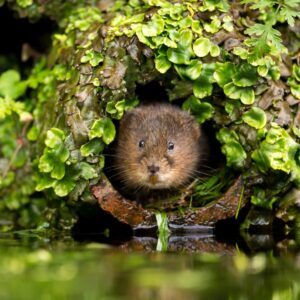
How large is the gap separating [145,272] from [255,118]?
2.25 metres

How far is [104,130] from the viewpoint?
677 centimetres

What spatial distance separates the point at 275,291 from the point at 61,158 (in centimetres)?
272

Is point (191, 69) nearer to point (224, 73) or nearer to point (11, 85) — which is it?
point (224, 73)

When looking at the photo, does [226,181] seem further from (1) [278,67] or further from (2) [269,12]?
(2) [269,12]

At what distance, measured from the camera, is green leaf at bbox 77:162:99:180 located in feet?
22.2

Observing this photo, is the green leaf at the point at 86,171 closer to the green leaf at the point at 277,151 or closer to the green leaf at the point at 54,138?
the green leaf at the point at 54,138

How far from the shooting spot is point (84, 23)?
25.0 ft

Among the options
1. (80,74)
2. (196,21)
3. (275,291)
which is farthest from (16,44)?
(275,291)

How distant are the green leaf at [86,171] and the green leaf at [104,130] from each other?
0.26 meters

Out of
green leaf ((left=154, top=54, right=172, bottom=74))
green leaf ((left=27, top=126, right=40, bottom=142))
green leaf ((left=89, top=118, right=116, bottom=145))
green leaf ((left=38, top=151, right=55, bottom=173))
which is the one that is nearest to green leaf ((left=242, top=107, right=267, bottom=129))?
green leaf ((left=154, top=54, right=172, bottom=74))

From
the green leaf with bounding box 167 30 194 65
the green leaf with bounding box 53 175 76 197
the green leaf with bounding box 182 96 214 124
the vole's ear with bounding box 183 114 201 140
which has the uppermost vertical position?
the green leaf with bounding box 167 30 194 65

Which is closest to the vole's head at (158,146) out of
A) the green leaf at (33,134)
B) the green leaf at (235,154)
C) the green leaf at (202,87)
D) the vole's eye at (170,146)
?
the vole's eye at (170,146)

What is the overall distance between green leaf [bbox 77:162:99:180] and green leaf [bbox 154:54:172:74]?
3.33 ft

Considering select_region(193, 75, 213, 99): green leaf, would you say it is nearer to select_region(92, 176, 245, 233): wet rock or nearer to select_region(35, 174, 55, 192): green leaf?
select_region(92, 176, 245, 233): wet rock
